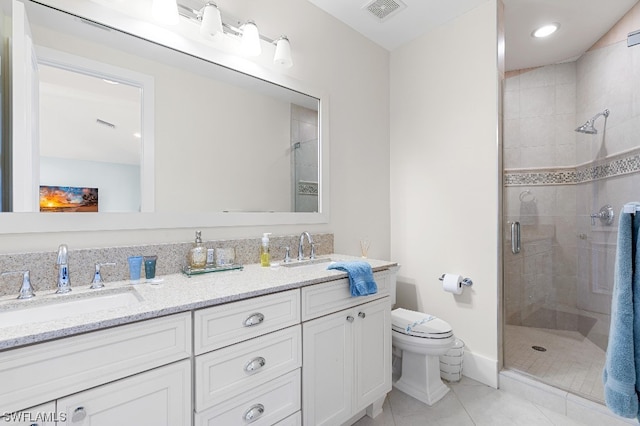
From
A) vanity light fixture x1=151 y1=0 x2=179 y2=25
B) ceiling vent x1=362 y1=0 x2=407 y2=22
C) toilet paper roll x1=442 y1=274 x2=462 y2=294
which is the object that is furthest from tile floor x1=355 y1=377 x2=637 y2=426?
ceiling vent x1=362 y1=0 x2=407 y2=22

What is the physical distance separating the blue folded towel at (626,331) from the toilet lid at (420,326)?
928 millimetres

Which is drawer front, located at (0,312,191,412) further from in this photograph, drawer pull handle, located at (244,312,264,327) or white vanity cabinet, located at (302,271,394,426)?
white vanity cabinet, located at (302,271,394,426)

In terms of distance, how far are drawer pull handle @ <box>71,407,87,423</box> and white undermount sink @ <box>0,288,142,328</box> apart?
0.99 ft

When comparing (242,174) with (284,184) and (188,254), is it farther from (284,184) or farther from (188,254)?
(188,254)

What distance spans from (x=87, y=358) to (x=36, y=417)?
0.52 feet

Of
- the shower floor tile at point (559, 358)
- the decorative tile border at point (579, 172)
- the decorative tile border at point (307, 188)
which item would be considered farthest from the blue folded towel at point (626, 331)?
the decorative tile border at point (307, 188)

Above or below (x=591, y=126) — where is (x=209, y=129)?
below

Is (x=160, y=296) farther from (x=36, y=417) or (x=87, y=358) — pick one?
(x=36, y=417)

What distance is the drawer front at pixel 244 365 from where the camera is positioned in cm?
103

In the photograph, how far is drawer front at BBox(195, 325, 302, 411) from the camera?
1026 mm

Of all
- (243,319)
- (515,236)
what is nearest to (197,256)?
(243,319)

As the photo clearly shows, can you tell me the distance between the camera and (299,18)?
78.6 inches

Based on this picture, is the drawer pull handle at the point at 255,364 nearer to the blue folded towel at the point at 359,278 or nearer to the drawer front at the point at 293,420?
the drawer front at the point at 293,420

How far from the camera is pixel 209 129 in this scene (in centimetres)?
161
